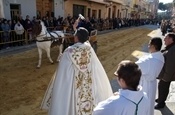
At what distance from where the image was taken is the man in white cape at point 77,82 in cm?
397

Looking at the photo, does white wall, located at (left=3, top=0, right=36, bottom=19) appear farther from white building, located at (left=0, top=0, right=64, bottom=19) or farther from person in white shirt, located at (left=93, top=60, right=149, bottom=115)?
person in white shirt, located at (left=93, top=60, right=149, bottom=115)

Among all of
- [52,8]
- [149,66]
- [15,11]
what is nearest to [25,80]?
[149,66]

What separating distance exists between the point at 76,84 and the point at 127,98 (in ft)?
7.00

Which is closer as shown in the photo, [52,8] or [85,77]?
[85,77]

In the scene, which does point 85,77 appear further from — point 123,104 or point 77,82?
point 123,104

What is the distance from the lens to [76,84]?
412cm

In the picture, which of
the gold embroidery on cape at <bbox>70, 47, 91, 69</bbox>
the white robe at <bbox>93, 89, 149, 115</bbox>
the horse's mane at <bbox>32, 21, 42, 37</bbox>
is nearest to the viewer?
the white robe at <bbox>93, 89, 149, 115</bbox>

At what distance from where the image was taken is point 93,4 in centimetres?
3044

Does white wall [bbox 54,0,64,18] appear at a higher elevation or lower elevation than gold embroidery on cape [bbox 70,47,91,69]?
higher

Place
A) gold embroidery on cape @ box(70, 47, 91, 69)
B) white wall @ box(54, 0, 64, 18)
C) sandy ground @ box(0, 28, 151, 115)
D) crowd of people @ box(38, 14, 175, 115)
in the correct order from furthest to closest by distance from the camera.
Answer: white wall @ box(54, 0, 64, 18), sandy ground @ box(0, 28, 151, 115), gold embroidery on cape @ box(70, 47, 91, 69), crowd of people @ box(38, 14, 175, 115)

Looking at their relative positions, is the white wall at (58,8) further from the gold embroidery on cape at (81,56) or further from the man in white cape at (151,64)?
the man in white cape at (151,64)

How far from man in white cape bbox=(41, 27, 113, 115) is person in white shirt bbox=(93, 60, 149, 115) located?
1895 millimetres

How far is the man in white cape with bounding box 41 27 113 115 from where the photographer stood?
156 inches

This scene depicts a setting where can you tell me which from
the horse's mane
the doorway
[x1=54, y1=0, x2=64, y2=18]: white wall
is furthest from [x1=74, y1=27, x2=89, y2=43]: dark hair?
[x1=54, y1=0, x2=64, y2=18]: white wall
